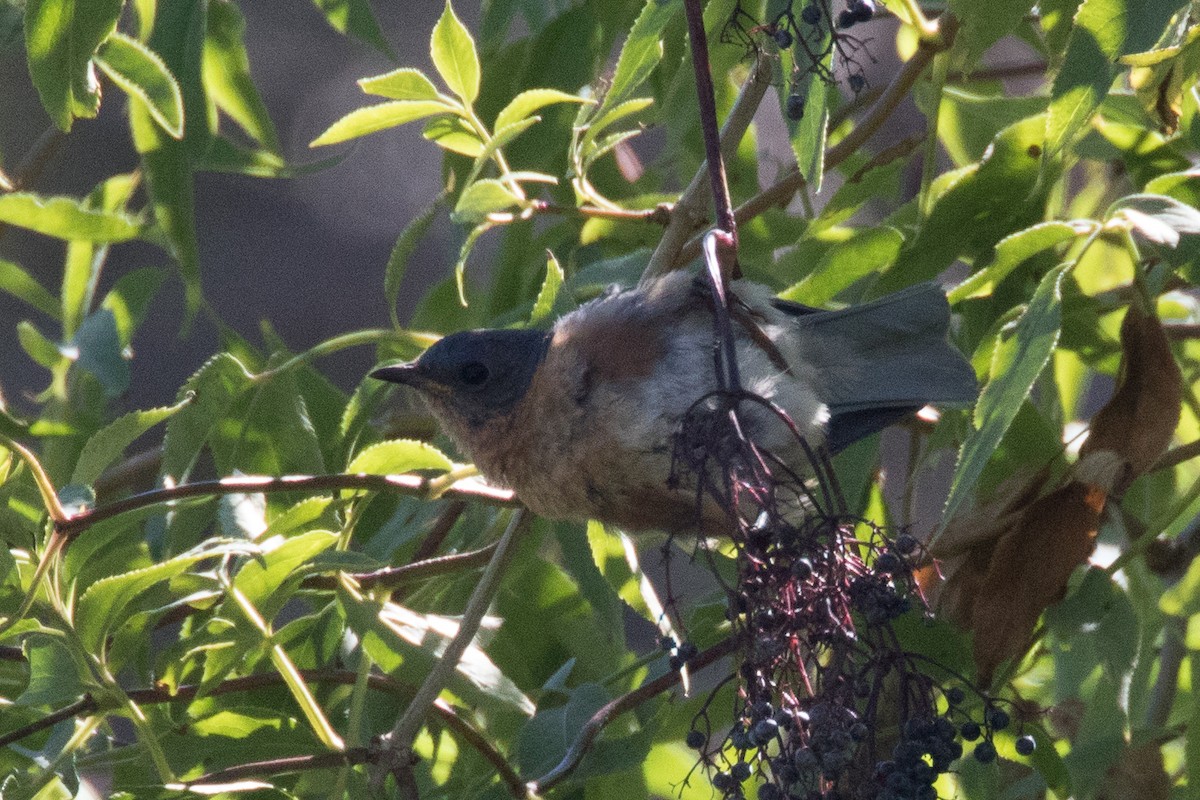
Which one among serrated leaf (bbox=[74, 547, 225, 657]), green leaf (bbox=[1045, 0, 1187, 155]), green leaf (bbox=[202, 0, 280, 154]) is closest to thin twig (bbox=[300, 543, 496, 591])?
serrated leaf (bbox=[74, 547, 225, 657])

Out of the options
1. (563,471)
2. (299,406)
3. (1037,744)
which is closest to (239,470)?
(299,406)

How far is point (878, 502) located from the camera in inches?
93.6

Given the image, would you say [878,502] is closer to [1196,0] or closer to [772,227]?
[772,227]

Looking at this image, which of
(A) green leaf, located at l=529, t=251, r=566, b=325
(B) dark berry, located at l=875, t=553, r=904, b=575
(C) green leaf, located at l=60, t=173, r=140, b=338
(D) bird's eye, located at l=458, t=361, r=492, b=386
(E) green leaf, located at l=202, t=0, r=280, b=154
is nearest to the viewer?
(B) dark berry, located at l=875, t=553, r=904, b=575

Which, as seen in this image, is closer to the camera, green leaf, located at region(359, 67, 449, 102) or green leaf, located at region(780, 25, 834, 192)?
green leaf, located at region(780, 25, 834, 192)

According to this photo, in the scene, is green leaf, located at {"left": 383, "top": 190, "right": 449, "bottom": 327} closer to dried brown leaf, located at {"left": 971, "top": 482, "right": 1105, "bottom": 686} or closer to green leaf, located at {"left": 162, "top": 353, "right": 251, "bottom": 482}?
green leaf, located at {"left": 162, "top": 353, "right": 251, "bottom": 482}

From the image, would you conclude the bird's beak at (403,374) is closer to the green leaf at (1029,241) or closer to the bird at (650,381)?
the bird at (650,381)

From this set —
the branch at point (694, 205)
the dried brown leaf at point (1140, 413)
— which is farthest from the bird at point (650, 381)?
the dried brown leaf at point (1140, 413)

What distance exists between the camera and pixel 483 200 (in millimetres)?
2098

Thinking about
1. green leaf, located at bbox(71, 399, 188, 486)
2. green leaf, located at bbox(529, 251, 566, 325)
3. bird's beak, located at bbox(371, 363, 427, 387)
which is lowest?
bird's beak, located at bbox(371, 363, 427, 387)

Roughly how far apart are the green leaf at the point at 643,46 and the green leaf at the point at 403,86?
316mm

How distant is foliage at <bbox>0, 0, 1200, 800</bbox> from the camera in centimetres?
186

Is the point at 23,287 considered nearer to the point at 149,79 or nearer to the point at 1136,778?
the point at 149,79

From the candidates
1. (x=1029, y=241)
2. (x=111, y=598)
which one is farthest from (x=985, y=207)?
(x=111, y=598)
